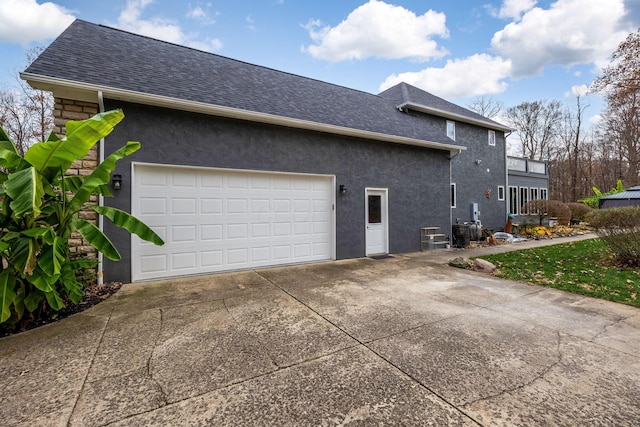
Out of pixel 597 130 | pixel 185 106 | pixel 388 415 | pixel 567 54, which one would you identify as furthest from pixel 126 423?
pixel 597 130

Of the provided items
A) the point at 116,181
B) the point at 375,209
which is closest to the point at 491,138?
the point at 375,209

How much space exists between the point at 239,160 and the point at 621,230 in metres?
8.96

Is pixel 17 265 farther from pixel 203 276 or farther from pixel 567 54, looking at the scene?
pixel 567 54

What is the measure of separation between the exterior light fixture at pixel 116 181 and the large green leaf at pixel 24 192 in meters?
2.34

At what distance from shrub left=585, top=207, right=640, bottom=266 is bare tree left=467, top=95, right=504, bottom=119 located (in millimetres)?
21343

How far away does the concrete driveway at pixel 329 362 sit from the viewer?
200 centimetres

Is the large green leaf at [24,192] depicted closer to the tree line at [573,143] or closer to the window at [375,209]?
the window at [375,209]

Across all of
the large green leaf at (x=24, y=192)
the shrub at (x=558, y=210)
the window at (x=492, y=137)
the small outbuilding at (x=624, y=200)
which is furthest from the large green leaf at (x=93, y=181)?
the small outbuilding at (x=624, y=200)

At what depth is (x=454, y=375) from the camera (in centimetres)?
→ 244

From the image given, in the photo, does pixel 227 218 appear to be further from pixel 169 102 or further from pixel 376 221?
pixel 376 221

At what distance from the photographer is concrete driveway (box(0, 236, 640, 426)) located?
2.00m

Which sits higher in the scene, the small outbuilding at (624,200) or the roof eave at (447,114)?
the roof eave at (447,114)

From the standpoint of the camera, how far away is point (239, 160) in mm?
6438

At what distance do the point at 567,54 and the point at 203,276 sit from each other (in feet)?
66.9
